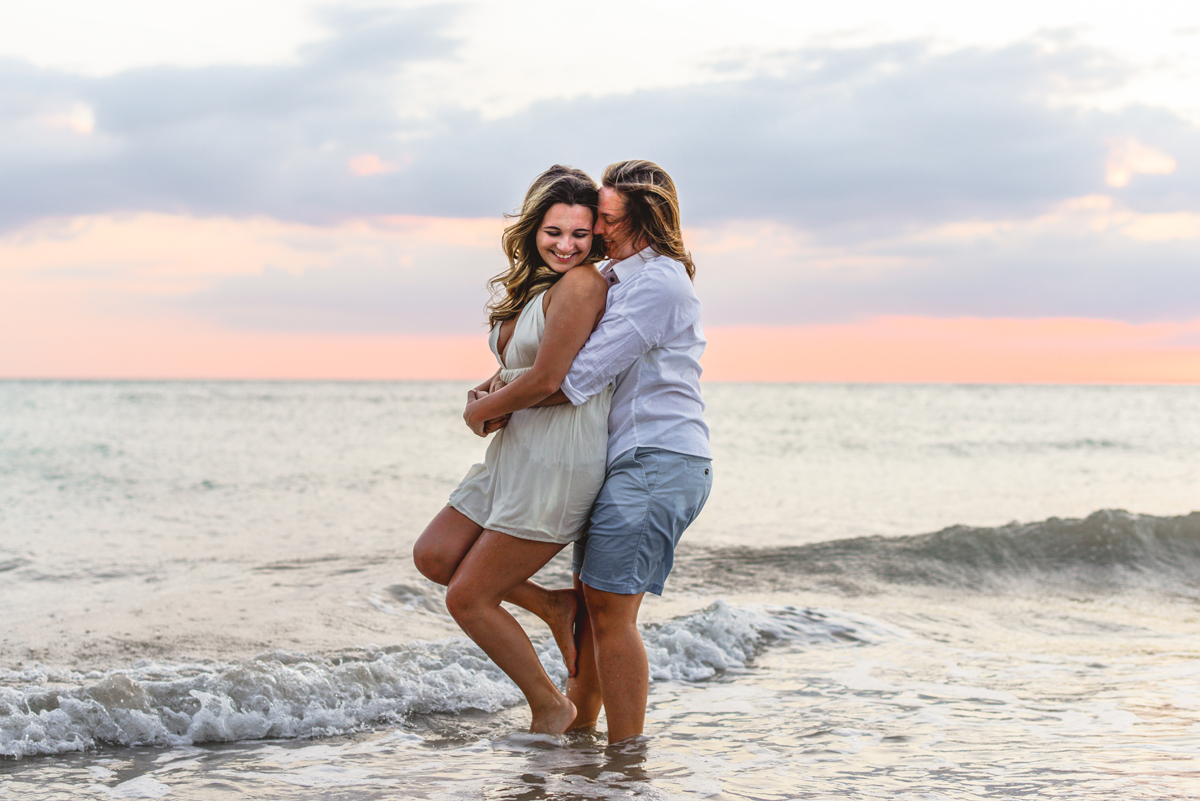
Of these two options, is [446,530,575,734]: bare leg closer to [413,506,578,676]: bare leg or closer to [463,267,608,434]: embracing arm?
[413,506,578,676]: bare leg

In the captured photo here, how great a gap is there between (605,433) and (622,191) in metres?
0.81

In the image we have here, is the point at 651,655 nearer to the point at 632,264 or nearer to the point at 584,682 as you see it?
the point at 584,682

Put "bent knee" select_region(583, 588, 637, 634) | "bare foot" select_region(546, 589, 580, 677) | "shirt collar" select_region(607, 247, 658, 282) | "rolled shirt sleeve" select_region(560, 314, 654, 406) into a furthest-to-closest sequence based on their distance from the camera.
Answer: "bare foot" select_region(546, 589, 580, 677) → "bent knee" select_region(583, 588, 637, 634) → "shirt collar" select_region(607, 247, 658, 282) → "rolled shirt sleeve" select_region(560, 314, 654, 406)

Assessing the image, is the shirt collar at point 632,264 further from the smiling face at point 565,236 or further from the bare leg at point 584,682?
the bare leg at point 584,682

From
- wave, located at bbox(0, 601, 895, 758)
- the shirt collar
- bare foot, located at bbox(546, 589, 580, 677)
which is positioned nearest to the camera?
the shirt collar

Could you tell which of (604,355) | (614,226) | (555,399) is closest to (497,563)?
(555,399)

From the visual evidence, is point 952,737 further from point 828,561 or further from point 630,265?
point 828,561

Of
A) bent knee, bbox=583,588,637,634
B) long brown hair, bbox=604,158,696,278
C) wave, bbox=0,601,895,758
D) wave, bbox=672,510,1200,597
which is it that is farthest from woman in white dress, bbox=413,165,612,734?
wave, bbox=672,510,1200,597

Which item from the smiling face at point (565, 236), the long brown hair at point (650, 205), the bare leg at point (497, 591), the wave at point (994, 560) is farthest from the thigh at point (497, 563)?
the wave at point (994, 560)

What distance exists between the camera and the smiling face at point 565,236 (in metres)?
3.12

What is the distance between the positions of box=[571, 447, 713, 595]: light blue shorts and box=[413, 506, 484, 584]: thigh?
1.51 feet

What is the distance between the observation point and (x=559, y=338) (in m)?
3.01

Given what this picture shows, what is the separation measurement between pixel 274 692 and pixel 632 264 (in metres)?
2.53

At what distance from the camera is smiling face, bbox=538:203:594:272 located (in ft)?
10.2
